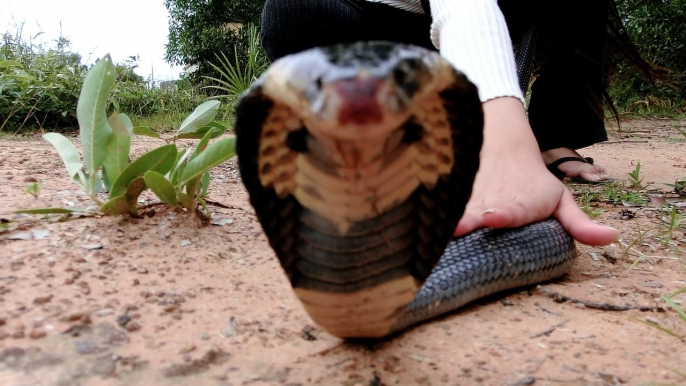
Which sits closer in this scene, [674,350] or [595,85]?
[674,350]

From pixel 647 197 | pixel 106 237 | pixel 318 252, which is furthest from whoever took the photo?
pixel 647 197

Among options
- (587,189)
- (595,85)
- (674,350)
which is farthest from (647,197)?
(674,350)

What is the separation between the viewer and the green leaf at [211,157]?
4.68 feet

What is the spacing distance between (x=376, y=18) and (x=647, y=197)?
1.40 m

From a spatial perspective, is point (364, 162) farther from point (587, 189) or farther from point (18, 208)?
point (587, 189)

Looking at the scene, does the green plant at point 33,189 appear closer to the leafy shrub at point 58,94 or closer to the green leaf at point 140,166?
the green leaf at point 140,166

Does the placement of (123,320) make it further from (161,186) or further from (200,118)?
(200,118)

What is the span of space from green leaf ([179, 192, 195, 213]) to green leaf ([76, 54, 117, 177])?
8.9 inches

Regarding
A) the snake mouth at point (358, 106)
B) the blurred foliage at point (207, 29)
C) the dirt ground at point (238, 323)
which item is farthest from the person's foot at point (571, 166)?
the blurred foliage at point (207, 29)

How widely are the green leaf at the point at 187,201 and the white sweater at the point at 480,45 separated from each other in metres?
0.84

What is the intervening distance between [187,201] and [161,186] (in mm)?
117

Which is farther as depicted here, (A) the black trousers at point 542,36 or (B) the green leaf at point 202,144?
(A) the black trousers at point 542,36

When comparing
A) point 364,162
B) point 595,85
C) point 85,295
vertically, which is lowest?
point 85,295

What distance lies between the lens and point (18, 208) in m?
1.54
